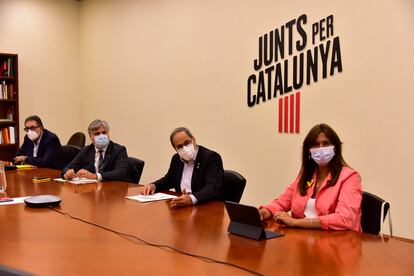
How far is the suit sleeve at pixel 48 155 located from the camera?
5.28 meters

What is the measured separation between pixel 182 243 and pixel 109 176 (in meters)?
2.09

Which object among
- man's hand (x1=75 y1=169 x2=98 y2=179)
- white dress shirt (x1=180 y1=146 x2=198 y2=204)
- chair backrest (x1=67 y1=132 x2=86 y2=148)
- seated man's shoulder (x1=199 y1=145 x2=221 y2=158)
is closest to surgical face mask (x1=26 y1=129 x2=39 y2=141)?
chair backrest (x1=67 y1=132 x2=86 y2=148)

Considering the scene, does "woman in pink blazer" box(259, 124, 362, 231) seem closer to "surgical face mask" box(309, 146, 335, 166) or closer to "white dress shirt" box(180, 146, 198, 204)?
"surgical face mask" box(309, 146, 335, 166)

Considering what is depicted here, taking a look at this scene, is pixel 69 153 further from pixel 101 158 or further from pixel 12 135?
pixel 12 135

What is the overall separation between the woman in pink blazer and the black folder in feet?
0.78

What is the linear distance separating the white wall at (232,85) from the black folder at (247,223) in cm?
217

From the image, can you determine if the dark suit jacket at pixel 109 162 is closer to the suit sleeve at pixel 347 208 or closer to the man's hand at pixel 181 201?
the man's hand at pixel 181 201

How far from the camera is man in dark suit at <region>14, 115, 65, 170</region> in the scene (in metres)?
5.30

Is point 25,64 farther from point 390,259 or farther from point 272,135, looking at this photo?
point 390,259

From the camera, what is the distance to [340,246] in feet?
6.88

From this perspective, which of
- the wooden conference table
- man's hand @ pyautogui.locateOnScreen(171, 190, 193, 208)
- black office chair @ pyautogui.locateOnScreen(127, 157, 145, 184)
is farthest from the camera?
black office chair @ pyautogui.locateOnScreen(127, 157, 145, 184)

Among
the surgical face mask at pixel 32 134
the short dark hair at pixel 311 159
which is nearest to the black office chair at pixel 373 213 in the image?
the short dark hair at pixel 311 159

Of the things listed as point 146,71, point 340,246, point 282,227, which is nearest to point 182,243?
point 282,227

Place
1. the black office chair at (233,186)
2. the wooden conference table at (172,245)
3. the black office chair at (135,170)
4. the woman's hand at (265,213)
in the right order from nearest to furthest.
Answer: the wooden conference table at (172,245), the woman's hand at (265,213), the black office chair at (233,186), the black office chair at (135,170)
